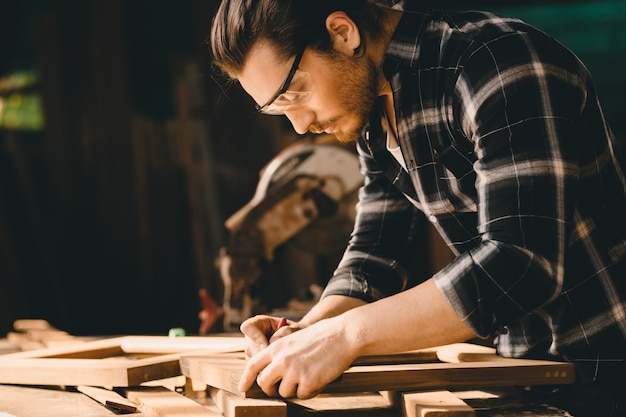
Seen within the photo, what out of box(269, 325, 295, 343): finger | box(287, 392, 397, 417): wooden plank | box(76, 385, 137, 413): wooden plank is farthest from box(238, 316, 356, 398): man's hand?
box(76, 385, 137, 413): wooden plank

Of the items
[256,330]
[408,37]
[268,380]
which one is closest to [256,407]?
[268,380]

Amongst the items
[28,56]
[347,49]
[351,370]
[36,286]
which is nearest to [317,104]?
[347,49]

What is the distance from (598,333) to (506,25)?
2.52 feet

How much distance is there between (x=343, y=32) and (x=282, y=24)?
0.16 m

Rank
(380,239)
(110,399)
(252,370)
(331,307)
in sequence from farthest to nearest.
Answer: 1. (380,239)
2. (331,307)
3. (110,399)
4. (252,370)

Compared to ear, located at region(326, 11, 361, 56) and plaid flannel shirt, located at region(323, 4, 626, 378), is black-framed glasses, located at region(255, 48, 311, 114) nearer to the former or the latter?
ear, located at region(326, 11, 361, 56)

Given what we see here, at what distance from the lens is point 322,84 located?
2.09 m

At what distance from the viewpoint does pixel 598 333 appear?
192 cm

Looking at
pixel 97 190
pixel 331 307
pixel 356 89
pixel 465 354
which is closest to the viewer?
pixel 356 89

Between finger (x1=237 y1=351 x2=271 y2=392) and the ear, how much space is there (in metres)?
0.82

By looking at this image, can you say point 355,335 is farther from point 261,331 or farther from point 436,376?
point 261,331

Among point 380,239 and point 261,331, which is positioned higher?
point 380,239

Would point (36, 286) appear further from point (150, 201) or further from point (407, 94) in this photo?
point (407, 94)

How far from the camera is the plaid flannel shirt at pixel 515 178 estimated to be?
1701 mm
